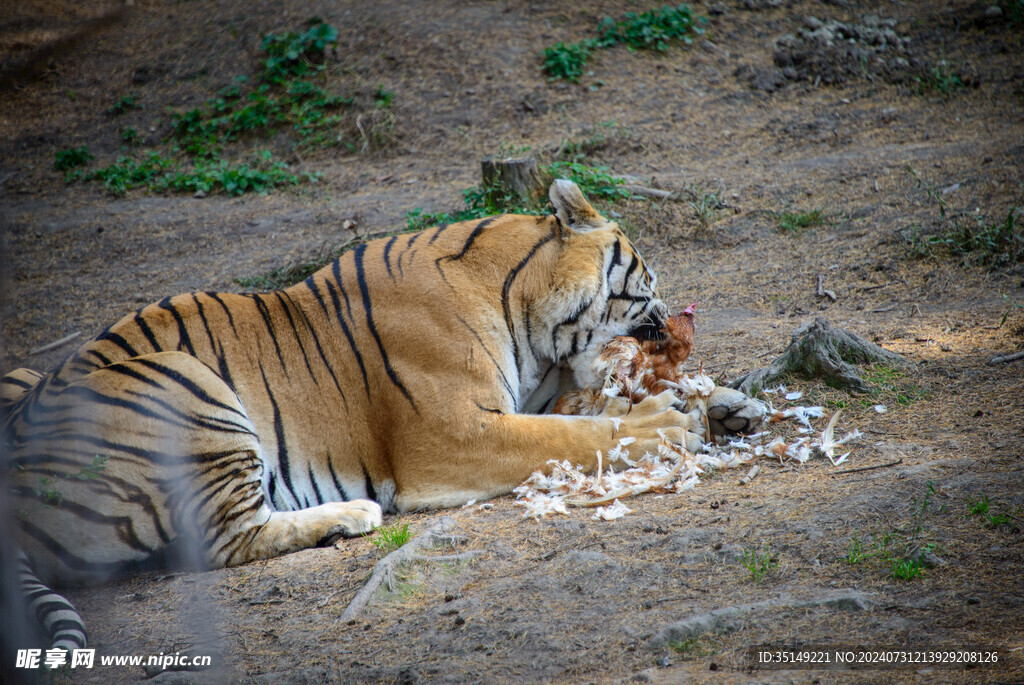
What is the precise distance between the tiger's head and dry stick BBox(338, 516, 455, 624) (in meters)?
1.20

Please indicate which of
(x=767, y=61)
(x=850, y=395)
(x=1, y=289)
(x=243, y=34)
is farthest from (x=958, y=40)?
(x=1, y=289)

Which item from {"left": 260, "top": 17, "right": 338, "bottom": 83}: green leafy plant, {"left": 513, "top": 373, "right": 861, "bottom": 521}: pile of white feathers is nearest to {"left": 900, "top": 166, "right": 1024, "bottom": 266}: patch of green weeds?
{"left": 513, "top": 373, "right": 861, "bottom": 521}: pile of white feathers

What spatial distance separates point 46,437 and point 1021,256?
19.6 ft

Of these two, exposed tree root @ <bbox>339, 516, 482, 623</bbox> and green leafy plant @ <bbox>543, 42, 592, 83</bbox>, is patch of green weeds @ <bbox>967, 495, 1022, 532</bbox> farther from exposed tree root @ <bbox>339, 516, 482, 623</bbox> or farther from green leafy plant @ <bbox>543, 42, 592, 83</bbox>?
green leafy plant @ <bbox>543, 42, 592, 83</bbox>

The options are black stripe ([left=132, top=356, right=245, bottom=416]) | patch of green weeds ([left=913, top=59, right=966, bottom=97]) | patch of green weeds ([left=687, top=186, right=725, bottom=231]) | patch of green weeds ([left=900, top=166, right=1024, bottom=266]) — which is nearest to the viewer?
black stripe ([left=132, top=356, right=245, bottom=416])

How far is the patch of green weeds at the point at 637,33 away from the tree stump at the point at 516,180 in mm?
5013

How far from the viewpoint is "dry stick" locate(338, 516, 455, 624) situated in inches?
112

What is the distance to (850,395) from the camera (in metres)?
4.02

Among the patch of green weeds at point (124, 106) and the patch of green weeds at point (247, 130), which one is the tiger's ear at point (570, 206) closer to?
the patch of green weeds at point (247, 130)

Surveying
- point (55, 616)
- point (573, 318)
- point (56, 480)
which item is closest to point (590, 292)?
point (573, 318)

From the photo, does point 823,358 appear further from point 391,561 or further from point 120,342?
point 120,342

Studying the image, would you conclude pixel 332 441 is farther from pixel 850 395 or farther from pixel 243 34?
pixel 243 34

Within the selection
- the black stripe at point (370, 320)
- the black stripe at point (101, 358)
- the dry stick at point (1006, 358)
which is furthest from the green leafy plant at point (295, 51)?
the dry stick at point (1006, 358)

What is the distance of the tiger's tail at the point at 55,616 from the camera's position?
266 cm
